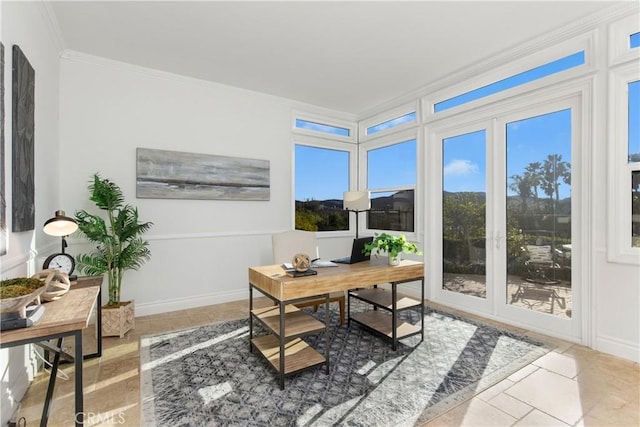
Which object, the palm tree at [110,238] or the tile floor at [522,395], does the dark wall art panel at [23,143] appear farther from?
the tile floor at [522,395]

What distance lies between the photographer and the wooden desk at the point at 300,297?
84.7 inches

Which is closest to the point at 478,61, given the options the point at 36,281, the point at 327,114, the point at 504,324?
the point at 327,114

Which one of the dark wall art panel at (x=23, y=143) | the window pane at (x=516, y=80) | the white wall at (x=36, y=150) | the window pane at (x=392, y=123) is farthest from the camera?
the window pane at (x=392, y=123)

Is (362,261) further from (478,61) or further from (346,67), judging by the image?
(478,61)

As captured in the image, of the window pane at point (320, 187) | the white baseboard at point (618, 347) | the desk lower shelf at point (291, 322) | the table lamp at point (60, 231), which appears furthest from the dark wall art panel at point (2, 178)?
the white baseboard at point (618, 347)

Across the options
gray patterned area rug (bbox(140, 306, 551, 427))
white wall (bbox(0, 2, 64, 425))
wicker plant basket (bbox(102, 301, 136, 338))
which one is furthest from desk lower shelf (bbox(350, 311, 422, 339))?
white wall (bbox(0, 2, 64, 425))

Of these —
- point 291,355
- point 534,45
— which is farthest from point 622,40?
point 291,355

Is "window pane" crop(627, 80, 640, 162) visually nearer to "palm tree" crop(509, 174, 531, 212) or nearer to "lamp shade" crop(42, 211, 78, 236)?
"palm tree" crop(509, 174, 531, 212)

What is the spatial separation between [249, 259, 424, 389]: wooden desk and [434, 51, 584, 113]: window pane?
2241 mm

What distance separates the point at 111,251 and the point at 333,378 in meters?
2.55

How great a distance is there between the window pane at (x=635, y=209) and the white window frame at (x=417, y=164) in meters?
2.11

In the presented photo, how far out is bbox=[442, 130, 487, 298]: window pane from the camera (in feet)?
11.8

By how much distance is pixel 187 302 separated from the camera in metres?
3.82

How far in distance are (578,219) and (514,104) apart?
4.36ft
